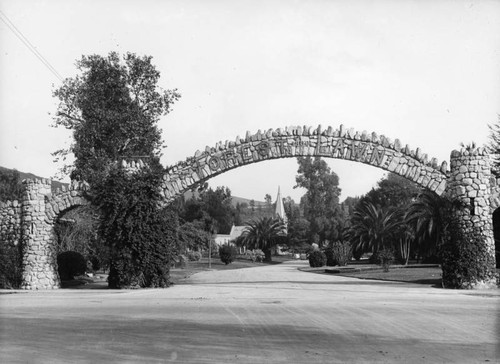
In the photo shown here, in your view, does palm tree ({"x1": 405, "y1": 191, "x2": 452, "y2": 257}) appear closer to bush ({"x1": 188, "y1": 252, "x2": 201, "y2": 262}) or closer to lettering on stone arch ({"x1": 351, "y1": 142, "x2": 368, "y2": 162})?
bush ({"x1": 188, "y1": 252, "x2": 201, "y2": 262})

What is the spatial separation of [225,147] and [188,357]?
1399 cm

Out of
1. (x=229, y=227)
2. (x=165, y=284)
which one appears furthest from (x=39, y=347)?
(x=229, y=227)

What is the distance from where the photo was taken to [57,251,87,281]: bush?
27.3 m

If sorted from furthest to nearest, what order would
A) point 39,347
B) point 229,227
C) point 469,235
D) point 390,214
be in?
point 229,227, point 390,214, point 469,235, point 39,347

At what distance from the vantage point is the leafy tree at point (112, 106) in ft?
129

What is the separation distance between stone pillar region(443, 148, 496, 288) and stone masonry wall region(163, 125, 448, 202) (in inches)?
27.0

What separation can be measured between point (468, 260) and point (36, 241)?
47.1ft

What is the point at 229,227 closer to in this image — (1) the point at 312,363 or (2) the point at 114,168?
(2) the point at 114,168

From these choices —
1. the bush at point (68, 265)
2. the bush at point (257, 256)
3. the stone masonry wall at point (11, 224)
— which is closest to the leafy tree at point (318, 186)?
the bush at point (257, 256)

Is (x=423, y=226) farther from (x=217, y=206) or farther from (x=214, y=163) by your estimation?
Result: (x=217, y=206)

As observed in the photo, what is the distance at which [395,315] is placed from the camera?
1325cm

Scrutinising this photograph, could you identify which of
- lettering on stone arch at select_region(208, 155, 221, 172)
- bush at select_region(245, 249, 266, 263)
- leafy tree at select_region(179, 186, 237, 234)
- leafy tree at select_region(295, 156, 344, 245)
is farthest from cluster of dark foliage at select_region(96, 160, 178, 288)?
leafy tree at select_region(295, 156, 344, 245)

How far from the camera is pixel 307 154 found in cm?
2180

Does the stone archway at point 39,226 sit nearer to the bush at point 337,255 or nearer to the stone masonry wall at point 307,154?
the stone masonry wall at point 307,154
